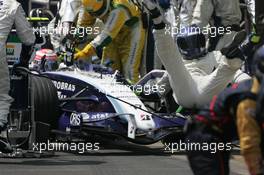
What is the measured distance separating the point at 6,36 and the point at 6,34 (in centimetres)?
3

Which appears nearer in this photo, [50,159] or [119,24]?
[50,159]

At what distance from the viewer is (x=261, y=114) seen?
4.12 m

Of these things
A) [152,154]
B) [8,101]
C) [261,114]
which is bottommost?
[152,154]

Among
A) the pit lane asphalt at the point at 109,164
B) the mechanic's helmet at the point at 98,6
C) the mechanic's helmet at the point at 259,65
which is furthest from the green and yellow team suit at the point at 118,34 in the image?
the mechanic's helmet at the point at 259,65

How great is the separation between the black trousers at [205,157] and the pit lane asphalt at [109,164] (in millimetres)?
3091

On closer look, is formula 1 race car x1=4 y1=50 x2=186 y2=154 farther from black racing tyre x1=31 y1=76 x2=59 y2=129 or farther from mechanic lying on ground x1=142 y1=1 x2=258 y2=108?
mechanic lying on ground x1=142 y1=1 x2=258 y2=108

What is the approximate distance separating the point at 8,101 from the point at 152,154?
178cm

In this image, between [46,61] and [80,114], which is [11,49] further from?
[80,114]

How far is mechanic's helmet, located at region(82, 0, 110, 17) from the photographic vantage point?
1097cm

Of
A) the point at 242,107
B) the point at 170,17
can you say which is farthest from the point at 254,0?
the point at 242,107

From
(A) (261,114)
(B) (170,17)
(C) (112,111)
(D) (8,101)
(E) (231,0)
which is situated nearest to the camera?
(A) (261,114)

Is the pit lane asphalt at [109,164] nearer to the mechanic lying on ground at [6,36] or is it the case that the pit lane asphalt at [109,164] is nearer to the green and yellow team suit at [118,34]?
the mechanic lying on ground at [6,36]

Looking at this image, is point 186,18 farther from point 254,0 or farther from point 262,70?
point 262,70

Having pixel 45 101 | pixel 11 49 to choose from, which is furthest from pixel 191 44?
pixel 11 49
